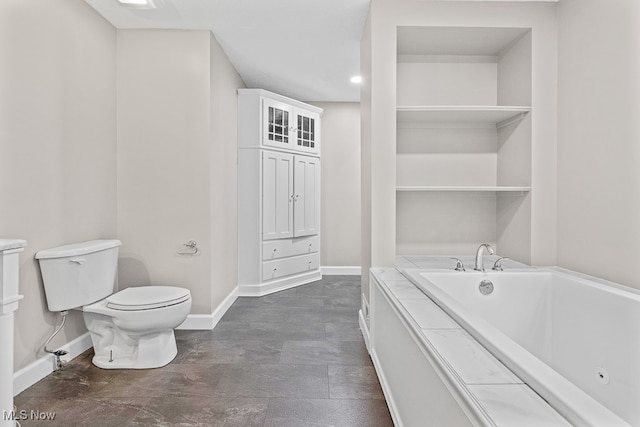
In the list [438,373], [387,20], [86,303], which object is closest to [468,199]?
[387,20]

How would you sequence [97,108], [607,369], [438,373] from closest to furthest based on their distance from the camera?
[438,373] < [607,369] < [97,108]

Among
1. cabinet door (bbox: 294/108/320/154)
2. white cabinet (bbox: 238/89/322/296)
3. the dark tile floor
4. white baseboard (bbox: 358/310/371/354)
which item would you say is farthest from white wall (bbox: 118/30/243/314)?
cabinet door (bbox: 294/108/320/154)

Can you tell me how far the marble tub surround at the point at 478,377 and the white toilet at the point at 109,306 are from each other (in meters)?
1.52

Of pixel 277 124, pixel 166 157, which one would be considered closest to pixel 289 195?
pixel 277 124

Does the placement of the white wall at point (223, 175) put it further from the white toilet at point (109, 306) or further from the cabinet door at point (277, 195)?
the white toilet at point (109, 306)

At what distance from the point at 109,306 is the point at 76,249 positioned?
15.0 inches

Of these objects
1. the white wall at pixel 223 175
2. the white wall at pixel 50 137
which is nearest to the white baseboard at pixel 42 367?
the white wall at pixel 50 137

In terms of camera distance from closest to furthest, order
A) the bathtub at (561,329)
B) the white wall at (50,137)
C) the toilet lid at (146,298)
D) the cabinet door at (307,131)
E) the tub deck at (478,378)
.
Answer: the tub deck at (478,378)
the bathtub at (561,329)
the white wall at (50,137)
the toilet lid at (146,298)
the cabinet door at (307,131)

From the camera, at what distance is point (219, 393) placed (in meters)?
2.07

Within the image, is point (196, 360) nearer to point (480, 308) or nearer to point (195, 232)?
point (195, 232)

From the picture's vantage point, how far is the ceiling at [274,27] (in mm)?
2656

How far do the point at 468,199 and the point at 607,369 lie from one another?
1.42m

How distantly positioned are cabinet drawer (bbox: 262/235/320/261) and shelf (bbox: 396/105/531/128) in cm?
216

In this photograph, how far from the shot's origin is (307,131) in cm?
479
